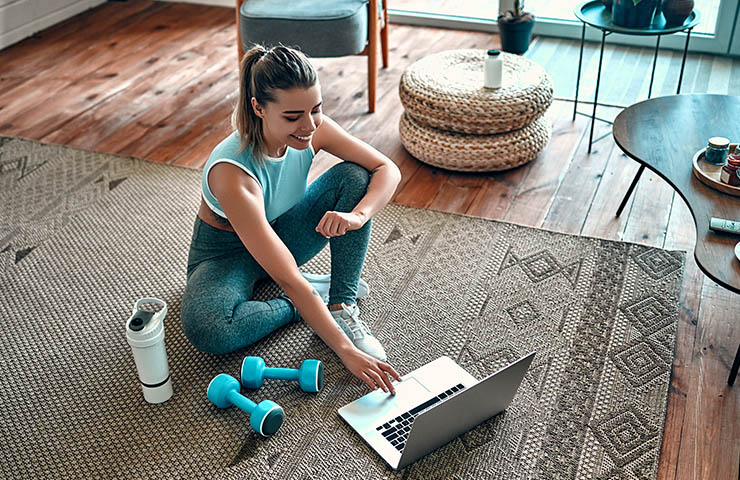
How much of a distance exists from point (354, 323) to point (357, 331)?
26mm

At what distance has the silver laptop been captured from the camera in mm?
1556

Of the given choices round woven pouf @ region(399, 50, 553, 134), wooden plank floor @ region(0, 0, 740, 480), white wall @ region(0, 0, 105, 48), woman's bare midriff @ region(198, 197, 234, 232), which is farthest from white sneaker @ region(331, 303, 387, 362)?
white wall @ region(0, 0, 105, 48)

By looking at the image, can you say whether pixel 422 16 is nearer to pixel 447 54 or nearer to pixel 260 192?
pixel 447 54

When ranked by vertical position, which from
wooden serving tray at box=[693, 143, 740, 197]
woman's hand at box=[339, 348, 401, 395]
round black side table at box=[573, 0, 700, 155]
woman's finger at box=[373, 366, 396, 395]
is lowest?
woman's finger at box=[373, 366, 396, 395]

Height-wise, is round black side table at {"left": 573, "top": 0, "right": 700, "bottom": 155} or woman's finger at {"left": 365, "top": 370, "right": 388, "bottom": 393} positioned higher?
round black side table at {"left": 573, "top": 0, "right": 700, "bottom": 155}

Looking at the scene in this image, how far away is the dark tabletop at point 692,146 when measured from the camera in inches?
66.4

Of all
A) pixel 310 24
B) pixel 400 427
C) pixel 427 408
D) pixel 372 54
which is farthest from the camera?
pixel 372 54

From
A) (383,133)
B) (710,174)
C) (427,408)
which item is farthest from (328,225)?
(383,133)

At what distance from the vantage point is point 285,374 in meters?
1.84

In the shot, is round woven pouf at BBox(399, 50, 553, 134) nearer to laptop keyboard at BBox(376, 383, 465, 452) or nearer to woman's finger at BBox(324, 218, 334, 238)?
woman's finger at BBox(324, 218, 334, 238)

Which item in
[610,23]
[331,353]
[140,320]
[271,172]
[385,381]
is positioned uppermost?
[610,23]

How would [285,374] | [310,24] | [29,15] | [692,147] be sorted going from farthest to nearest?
[29,15] < [310,24] < [692,147] < [285,374]

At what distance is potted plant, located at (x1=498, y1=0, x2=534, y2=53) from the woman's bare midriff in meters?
2.13

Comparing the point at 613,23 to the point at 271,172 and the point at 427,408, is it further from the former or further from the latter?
the point at 427,408
